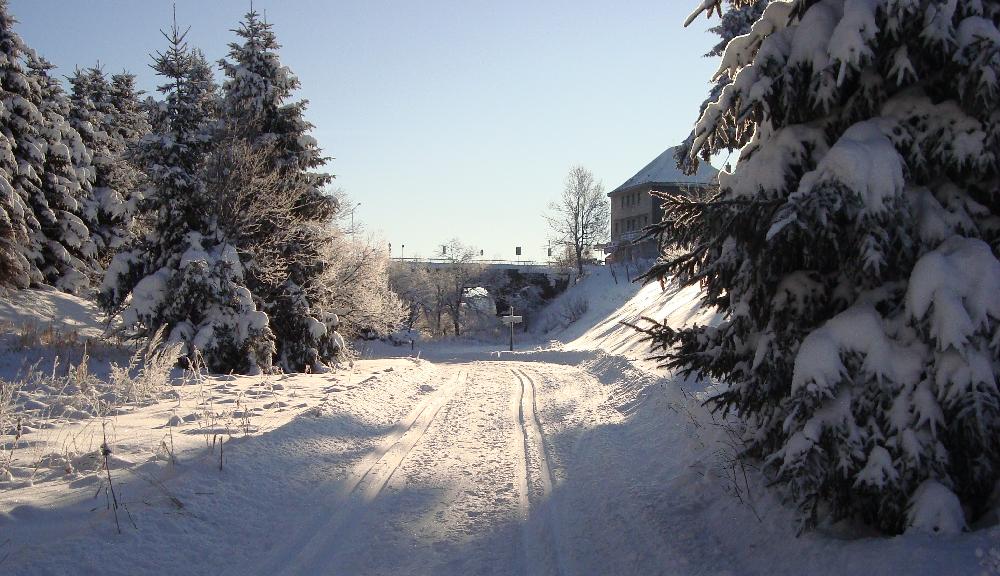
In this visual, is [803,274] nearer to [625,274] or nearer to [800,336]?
[800,336]

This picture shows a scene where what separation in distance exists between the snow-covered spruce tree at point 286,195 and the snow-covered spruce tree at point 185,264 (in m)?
1.45

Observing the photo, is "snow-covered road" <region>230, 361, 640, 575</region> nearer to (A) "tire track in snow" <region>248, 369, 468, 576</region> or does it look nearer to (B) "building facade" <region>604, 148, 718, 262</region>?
(A) "tire track in snow" <region>248, 369, 468, 576</region>

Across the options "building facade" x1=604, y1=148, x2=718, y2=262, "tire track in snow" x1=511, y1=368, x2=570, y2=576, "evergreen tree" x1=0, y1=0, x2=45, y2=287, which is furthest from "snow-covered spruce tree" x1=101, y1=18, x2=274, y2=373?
"building facade" x1=604, y1=148, x2=718, y2=262

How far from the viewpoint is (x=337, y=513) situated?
5.51 metres

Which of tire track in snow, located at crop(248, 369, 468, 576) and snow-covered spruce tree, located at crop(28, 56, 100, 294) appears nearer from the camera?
tire track in snow, located at crop(248, 369, 468, 576)

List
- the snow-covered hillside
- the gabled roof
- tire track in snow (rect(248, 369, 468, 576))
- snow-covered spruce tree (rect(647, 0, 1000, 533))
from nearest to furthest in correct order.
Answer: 1. snow-covered spruce tree (rect(647, 0, 1000, 533))
2. tire track in snow (rect(248, 369, 468, 576))
3. the snow-covered hillside
4. the gabled roof

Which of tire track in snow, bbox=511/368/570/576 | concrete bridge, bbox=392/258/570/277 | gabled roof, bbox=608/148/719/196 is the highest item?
gabled roof, bbox=608/148/719/196

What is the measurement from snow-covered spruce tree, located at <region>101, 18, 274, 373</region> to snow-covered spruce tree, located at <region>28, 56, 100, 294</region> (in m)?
12.5

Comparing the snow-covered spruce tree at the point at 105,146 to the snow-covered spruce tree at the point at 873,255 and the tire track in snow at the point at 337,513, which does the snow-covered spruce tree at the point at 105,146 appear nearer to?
the tire track in snow at the point at 337,513

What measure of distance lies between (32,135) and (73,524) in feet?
93.2

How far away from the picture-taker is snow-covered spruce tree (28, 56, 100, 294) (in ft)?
87.9

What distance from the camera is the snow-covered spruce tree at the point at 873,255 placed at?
12.3ft

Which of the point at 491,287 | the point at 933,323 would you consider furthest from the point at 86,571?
the point at 491,287

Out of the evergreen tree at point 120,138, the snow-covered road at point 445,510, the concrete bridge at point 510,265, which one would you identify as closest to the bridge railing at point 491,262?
the concrete bridge at point 510,265
